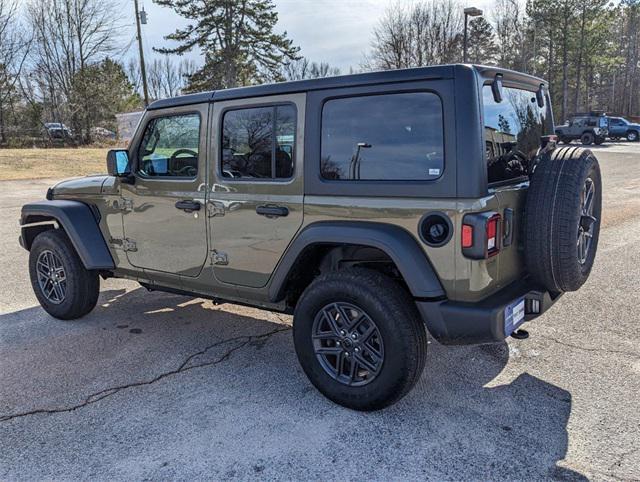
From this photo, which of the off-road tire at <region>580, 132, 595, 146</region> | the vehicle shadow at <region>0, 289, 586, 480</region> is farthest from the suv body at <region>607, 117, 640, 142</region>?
the vehicle shadow at <region>0, 289, 586, 480</region>

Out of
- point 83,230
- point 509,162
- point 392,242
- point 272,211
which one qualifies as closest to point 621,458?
point 392,242

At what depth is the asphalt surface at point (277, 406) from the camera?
2.61 meters

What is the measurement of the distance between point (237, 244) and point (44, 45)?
4039cm

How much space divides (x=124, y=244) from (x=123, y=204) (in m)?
0.34

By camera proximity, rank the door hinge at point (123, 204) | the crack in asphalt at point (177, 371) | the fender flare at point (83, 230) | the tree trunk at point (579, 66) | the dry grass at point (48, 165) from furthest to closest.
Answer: the tree trunk at point (579, 66) → the dry grass at point (48, 165) → the fender flare at point (83, 230) → the door hinge at point (123, 204) → the crack in asphalt at point (177, 371)

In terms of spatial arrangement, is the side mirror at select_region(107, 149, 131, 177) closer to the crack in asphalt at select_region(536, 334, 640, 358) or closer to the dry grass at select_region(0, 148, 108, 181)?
the crack in asphalt at select_region(536, 334, 640, 358)

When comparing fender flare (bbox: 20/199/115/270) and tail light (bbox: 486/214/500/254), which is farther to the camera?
fender flare (bbox: 20/199/115/270)

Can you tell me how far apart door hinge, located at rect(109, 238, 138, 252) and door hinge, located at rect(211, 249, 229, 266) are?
912 millimetres

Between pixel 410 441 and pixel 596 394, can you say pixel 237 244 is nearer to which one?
pixel 410 441

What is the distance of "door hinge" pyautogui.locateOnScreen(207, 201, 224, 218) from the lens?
360cm

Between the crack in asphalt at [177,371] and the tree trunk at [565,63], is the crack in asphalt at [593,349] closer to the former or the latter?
the crack in asphalt at [177,371]

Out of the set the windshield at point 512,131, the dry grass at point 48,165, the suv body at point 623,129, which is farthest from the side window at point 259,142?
the suv body at point 623,129

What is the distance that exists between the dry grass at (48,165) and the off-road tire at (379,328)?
1698 centimetres

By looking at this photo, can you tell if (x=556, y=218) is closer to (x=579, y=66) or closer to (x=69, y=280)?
(x=69, y=280)
